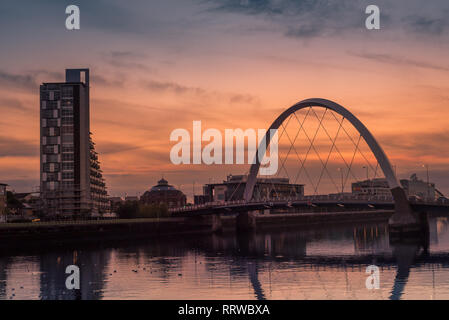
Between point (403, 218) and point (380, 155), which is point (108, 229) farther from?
point (403, 218)

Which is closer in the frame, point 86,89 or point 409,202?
point 409,202

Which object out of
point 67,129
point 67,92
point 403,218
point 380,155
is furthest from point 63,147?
point 403,218

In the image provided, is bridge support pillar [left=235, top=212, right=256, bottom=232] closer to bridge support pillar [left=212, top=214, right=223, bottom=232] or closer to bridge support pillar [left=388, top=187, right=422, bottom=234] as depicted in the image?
bridge support pillar [left=212, top=214, right=223, bottom=232]

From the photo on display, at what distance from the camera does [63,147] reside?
121750 millimetres

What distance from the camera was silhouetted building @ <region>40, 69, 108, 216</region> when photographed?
12125 centimetres

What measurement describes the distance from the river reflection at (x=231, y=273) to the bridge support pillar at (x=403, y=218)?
7359mm

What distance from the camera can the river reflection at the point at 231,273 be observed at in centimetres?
4103

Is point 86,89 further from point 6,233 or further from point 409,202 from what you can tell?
point 409,202

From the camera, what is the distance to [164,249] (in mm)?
81688

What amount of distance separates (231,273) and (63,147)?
76.9 m

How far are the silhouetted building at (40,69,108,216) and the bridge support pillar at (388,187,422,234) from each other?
201ft

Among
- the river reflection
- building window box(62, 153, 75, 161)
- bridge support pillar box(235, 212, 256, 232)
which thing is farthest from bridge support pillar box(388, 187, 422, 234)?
building window box(62, 153, 75, 161)

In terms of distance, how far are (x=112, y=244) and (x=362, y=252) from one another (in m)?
36.3
